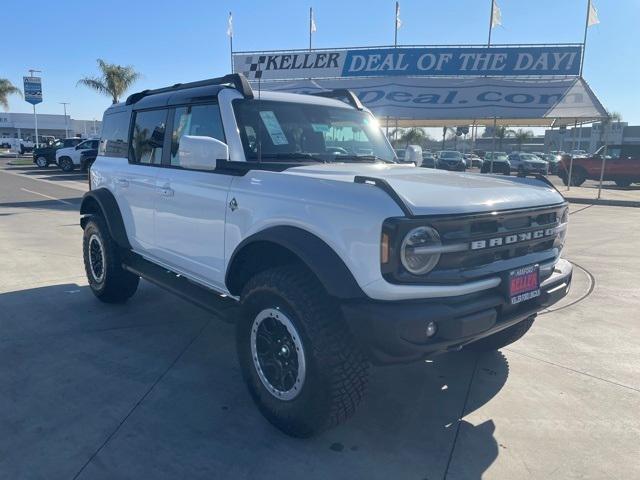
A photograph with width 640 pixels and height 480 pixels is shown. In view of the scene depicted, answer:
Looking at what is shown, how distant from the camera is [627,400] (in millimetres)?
3428

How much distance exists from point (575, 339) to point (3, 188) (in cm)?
1872

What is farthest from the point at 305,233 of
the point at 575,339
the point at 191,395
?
the point at 575,339

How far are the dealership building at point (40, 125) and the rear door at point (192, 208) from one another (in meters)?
93.5

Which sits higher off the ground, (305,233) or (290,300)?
(305,233)

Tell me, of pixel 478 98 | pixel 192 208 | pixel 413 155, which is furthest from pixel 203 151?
pixel 478 98

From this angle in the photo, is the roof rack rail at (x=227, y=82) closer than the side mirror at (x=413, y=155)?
Yes

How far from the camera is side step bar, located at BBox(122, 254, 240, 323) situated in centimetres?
347

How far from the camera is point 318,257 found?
261cm

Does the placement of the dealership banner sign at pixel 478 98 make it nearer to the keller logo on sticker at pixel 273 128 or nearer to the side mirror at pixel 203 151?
the keller logo on sticker at pixel 273 128

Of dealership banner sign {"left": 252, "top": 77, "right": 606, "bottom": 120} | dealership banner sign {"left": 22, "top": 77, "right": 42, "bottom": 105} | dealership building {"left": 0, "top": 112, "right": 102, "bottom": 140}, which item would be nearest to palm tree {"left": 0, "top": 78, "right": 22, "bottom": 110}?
dealership banner sign {"left": 22, "top": 77, "right": 42, "bottom": 105}

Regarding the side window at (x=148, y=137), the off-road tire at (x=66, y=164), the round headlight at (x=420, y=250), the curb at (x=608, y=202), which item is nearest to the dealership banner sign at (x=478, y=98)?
the curb at (x=608, y=202)

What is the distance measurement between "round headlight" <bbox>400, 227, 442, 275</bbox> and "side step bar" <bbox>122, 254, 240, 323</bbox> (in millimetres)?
1242

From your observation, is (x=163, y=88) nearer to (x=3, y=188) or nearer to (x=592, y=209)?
(x=592, y=209)

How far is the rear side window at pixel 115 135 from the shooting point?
4.90m
